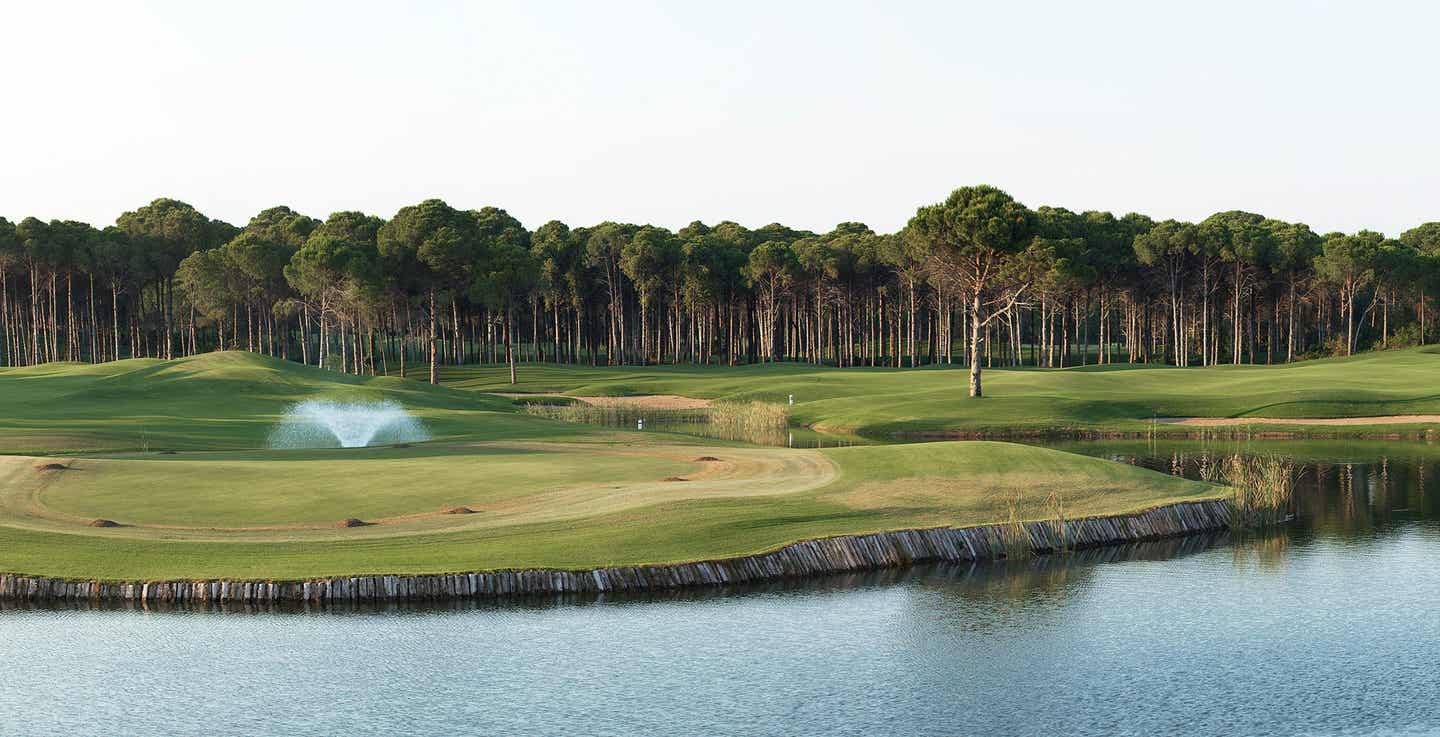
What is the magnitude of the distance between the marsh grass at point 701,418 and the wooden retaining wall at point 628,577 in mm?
29484

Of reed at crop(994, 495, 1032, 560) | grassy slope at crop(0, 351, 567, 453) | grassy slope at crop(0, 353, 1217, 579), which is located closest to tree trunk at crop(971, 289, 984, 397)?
grassy slope at crop(0, 351, 567, 453)

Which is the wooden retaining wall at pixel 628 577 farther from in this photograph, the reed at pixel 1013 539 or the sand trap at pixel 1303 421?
the sand trap at pixel 1303 421

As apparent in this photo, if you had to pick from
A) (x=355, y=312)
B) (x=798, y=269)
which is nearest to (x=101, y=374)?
(x=355, y=312)

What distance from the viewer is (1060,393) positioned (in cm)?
7850

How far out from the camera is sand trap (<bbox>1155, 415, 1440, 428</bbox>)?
2618 inches

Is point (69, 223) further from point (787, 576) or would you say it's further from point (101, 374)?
point (787, 576)

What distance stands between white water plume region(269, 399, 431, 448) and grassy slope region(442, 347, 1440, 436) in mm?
24101

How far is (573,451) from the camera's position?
42906 millimetres

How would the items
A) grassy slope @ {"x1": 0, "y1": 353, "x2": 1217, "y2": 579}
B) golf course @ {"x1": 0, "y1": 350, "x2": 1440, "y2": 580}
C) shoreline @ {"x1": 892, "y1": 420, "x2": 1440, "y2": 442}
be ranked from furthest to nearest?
shoreline @ {"x1": 892, "y1": 420, "x2": 1440, "y2": 442}, golf course @ {"x1": 0, "y1": 350, "x2": 1440, "y2": 580}, grassy slope @ {"x1": 0, "y1": 353, "x2": 1217, "y2": 579}

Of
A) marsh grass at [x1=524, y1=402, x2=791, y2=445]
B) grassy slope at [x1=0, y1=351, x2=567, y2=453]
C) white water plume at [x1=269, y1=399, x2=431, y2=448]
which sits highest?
grassy slope at [x1=0, y1=351, x2=567, y2=453]

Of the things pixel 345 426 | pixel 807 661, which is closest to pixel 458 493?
pixel 807 661

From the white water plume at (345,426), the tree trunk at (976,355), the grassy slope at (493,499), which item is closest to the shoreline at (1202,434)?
the tree trunk at (976,355)

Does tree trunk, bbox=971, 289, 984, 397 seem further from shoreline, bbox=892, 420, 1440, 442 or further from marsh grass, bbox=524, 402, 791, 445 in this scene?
marsh grass, bbox=524, 402, 791, 445

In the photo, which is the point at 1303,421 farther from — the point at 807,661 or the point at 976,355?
the point at 807,661
